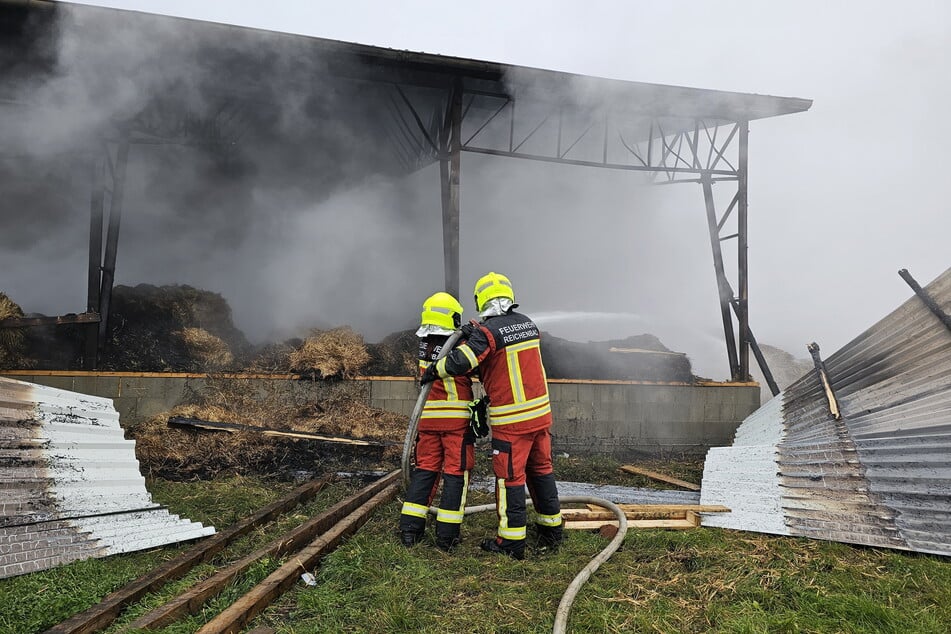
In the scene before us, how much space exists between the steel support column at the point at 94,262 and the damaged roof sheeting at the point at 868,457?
7929 mm

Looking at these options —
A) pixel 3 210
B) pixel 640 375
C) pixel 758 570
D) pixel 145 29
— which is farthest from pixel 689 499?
pixel 3 210

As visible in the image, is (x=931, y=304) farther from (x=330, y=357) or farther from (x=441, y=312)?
(x=330, y=357)

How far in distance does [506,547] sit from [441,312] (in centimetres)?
171

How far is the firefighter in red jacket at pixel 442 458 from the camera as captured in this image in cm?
404

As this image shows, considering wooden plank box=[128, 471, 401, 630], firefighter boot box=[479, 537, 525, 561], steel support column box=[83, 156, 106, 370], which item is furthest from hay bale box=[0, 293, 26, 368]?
firefighter boot box=[479, 537, 525, 561]

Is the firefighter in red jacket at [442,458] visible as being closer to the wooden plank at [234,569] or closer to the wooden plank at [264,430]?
the wooden plank at [234,569]

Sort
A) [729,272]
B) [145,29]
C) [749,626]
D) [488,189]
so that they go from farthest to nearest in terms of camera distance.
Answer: [729,272], [488,189], [145,29], [749,626]

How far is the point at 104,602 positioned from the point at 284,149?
1035 cm

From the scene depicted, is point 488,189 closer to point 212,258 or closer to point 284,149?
point 284,149

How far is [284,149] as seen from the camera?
1179 cm

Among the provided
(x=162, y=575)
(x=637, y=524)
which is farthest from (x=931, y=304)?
(x=162, y=575)

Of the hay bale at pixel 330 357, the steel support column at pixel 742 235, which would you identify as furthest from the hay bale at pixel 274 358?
the steel support column at pixel 742 235

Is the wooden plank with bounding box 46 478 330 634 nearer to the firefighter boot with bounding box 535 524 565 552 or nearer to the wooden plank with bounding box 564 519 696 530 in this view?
the firefighter boot with bounding box 535 524 565 552

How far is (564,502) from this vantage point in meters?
4.99
